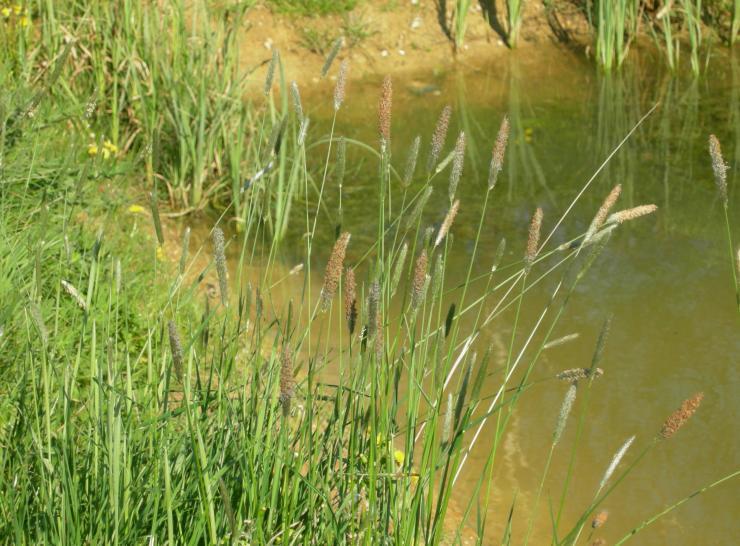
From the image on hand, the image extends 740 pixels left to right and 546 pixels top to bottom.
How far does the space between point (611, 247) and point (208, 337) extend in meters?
3.17

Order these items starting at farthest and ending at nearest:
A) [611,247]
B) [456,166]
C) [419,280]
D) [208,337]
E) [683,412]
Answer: [611,247] → [208,337] → [456,166] → [419,280] → [683,412]

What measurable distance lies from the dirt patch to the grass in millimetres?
1645

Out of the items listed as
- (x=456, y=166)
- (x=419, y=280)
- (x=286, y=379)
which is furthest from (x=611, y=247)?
(x=286, y=379)

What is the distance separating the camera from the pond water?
3375 mm

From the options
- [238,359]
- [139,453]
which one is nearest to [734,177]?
[238,359]

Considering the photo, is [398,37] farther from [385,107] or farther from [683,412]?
[683,412]

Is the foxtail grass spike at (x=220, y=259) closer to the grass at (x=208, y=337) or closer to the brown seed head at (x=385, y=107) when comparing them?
the grass at (x=208, y=337)

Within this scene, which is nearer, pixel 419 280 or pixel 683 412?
pixel 683 412

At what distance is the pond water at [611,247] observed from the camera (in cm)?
338

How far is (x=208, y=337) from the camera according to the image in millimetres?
1934

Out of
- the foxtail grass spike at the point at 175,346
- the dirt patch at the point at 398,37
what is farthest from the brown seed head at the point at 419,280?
the dirt patch at the point at 398,37

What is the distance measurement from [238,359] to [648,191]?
102 inches

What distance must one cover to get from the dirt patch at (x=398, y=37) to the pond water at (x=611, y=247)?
0.67 feet

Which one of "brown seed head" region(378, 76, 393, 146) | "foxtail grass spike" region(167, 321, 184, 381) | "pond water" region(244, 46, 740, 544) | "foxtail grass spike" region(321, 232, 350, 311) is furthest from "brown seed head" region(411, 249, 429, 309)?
"pond water" region(244, 46, 740, 544)
